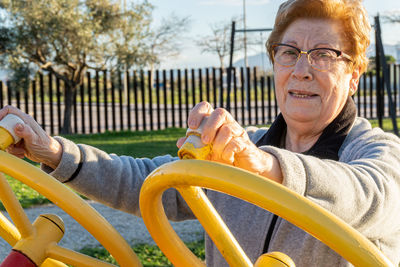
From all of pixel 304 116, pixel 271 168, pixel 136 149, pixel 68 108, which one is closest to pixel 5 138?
pixel 271 168

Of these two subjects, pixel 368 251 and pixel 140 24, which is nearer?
pixel 368 251

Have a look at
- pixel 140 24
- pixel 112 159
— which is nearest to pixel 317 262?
pixel 112 159

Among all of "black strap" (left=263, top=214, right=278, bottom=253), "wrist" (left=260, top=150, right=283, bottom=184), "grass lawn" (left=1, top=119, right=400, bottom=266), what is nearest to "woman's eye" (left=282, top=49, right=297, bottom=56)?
"black strap" (left=263, top=214, right=278, bottom=253)

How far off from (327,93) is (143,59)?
12.1m

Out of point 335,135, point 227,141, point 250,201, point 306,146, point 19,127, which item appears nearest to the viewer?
point 250,201

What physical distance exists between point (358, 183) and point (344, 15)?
61 cm

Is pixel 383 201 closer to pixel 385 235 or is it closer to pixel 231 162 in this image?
pixel 385 235

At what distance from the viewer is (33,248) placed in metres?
0.97

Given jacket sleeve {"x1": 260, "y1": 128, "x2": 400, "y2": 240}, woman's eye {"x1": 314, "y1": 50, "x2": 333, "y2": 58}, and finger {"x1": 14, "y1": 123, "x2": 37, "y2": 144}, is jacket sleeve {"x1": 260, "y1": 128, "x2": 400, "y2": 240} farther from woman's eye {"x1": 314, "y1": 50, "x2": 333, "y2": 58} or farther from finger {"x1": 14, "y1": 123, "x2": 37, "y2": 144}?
finger {"x1": 14, "y1": 123, "x2": 37, "y2": 144}

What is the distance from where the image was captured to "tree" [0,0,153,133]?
40.4 ft

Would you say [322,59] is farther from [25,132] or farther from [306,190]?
[25,132]

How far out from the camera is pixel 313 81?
4.90 ft

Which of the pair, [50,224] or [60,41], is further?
[60,41]

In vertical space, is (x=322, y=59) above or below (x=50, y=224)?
above
